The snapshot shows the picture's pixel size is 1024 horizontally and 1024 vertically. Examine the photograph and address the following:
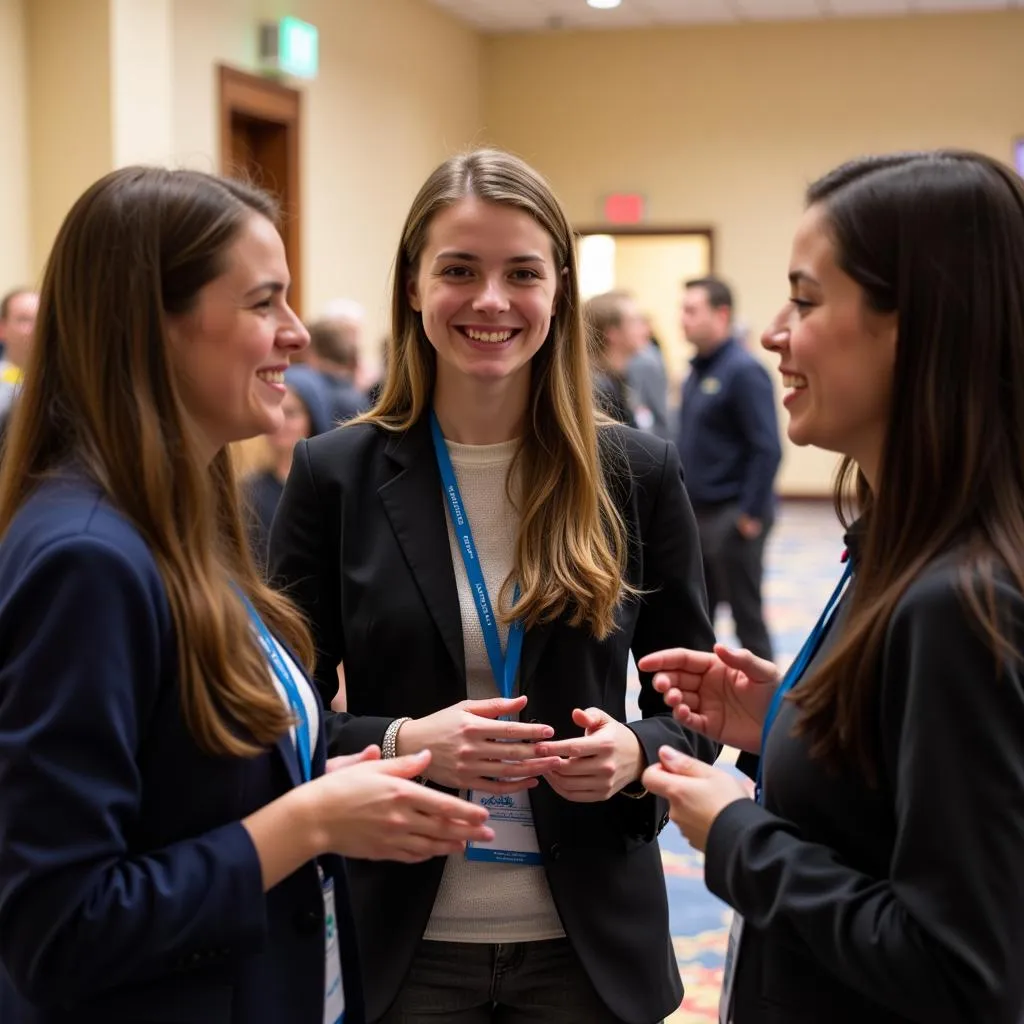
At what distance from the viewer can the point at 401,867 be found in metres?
1.86

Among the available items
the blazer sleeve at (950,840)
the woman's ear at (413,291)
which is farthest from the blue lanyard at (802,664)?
the woman's ear at (413,291)

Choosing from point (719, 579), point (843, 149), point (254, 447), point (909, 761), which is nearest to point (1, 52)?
point (254, 447)

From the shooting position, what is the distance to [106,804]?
1272mm

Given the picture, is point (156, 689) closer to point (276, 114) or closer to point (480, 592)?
point (480, 592)

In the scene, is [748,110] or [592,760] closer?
[592,760]

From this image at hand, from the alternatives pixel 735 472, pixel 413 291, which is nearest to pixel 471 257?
pixel 413 291

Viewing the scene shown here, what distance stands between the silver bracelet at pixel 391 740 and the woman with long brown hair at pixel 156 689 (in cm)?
24

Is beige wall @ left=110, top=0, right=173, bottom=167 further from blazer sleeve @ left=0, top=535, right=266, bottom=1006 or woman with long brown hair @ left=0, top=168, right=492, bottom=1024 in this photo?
blazer sleeve @ left=0, top=535, right=266, bottom=1006

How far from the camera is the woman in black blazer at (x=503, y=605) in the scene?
184cm

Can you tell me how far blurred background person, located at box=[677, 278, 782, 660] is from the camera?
669 centimetres

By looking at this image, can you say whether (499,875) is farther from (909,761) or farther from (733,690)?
(909,761)

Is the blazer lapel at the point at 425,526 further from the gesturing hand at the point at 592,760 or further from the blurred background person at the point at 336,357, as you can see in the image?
the blurred background person at the point at 336,357

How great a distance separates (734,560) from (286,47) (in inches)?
200

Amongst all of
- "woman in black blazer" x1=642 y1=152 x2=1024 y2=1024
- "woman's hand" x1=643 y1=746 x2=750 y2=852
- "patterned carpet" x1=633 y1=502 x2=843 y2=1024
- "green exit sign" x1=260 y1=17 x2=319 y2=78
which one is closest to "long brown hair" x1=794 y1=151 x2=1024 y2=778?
"woman in black blazer" x1=642 y1=152 x2=1024 y2=1024
